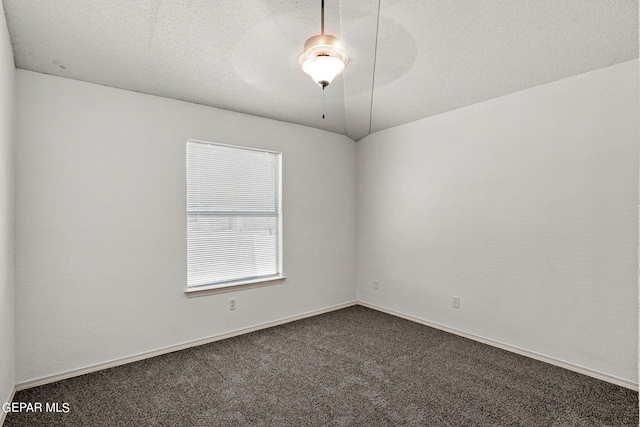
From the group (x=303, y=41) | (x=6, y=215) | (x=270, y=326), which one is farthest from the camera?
(x=270, y=326)

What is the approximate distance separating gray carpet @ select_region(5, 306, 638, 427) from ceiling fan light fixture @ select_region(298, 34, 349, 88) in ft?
7.27

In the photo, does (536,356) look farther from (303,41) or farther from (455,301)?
(303,41)

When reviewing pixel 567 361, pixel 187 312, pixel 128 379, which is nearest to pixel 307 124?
pixel 187 312

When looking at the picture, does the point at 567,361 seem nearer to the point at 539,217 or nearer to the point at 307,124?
the point at 539,217

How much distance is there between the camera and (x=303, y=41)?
250 centimetres

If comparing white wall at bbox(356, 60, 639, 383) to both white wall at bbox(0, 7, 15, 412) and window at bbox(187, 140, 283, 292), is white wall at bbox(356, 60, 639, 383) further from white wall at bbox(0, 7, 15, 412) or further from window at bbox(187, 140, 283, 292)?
white wall at bbox(0, 7, 15, 412)

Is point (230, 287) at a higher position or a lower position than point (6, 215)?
lower

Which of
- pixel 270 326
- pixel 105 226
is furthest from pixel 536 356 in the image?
pixel 105 226

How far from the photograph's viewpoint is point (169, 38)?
2.37m

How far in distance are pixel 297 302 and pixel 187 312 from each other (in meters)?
1.34

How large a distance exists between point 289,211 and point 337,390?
2.15 m

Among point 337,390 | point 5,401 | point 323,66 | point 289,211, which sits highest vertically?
point 323,66

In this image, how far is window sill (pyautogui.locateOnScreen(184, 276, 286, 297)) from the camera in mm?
3389

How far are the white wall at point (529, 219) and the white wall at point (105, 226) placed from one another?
190 cm
